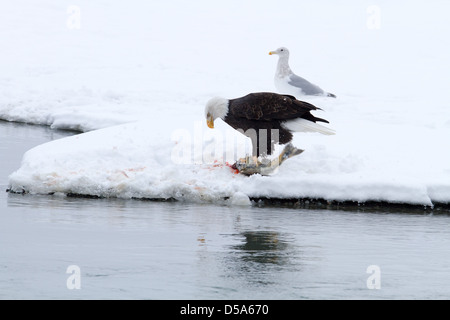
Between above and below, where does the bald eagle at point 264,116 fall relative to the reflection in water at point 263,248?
above

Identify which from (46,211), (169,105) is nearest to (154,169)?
(46,211)

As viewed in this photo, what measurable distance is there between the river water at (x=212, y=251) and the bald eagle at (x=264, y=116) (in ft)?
4.77

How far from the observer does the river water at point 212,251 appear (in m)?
7.78

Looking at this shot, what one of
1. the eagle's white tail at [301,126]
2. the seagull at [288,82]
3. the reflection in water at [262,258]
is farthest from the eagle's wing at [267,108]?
the seagull at [288,82]

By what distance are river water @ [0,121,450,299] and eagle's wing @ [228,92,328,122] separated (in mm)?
1534

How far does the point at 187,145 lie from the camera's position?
13.9m

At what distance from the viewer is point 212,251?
9219 millimetres

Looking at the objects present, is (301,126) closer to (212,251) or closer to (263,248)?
(263,248)

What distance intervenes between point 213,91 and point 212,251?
1682 centimetres

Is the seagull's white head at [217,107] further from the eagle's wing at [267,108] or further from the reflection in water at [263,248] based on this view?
the reflection in water at [263,248]

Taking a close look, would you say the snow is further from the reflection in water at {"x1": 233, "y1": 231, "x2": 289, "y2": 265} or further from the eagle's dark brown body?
the reflection in water at {"x1": 233, "y1": 231, "x2": 289, "y2": 265}

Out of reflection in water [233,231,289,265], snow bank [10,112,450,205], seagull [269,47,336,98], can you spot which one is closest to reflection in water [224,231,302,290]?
reflection in water [233,231,289,265]

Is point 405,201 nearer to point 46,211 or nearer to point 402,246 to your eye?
point 402,246

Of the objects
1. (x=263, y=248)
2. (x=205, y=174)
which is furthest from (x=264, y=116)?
(x=263, y=248)
